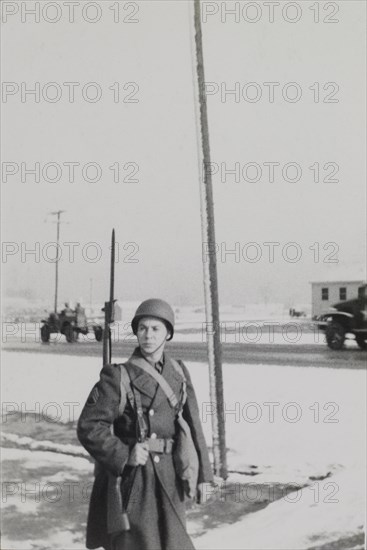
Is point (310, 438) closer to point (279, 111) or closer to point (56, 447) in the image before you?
point (56, 447)

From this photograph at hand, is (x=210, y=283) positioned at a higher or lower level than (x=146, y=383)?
higher

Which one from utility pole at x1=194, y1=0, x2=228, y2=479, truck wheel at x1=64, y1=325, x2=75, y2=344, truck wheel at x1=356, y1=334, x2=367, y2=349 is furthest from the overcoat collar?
truck wheel at x1=356, y1=334, x2=367, y2=349

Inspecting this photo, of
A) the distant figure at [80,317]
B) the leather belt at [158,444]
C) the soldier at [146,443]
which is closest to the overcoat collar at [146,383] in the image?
the soldier at [146,443]

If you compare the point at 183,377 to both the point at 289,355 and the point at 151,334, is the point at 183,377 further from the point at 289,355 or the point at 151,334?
the point at 289,355

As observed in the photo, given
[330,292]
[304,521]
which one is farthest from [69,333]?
[304,521]


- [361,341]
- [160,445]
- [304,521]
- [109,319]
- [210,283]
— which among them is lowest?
[304,521]

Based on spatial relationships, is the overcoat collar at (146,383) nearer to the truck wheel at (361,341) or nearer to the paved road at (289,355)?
the paved road at (289,355)
